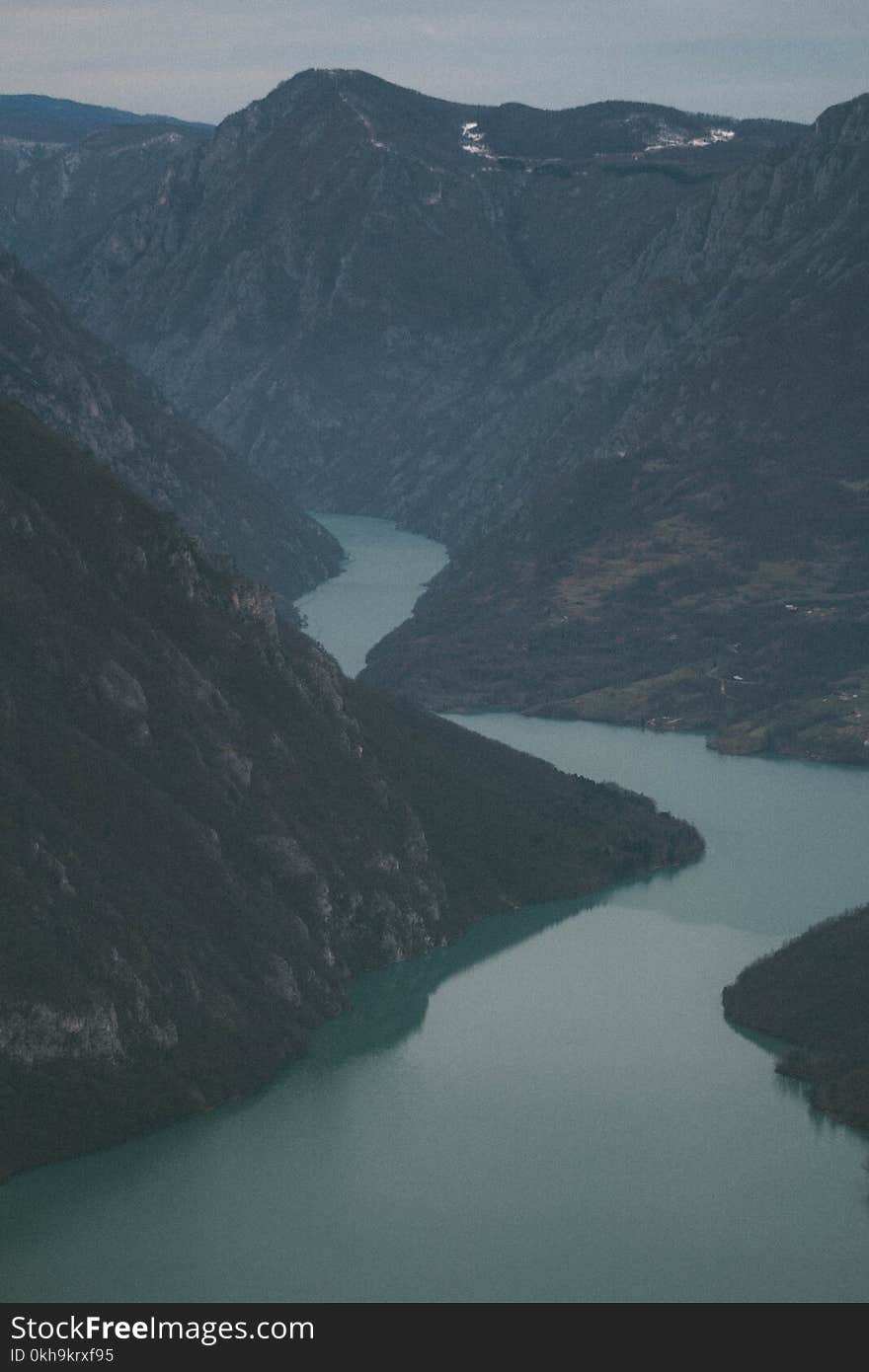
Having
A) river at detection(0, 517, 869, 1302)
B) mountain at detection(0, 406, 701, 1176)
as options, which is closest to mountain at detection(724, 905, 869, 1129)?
river at detection(0, 517, 869, 1302)

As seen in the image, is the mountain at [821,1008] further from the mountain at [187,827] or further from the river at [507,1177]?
the mountain at [187,827]

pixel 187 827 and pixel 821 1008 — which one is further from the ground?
pixel 187 827

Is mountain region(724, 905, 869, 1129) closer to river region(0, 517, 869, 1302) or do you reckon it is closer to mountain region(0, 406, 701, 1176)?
river region(0, 517, 869, 1302)

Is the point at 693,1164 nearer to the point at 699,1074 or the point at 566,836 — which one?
the point at 699,1074

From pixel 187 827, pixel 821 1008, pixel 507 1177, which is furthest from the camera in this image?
pixel 821 1008

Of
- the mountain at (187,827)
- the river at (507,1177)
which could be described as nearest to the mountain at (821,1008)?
the river at (507,1177)

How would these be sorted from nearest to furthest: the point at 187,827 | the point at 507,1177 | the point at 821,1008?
the point at 507,1177 → the point at 187,827 → the point at 821,1008

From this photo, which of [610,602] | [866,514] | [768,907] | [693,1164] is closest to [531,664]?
[610,602]
